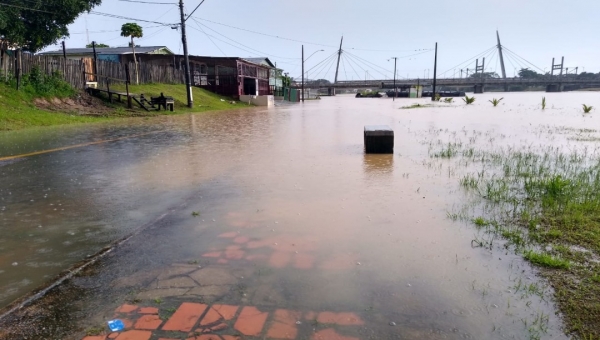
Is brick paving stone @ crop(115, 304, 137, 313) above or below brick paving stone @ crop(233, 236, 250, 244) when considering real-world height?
below

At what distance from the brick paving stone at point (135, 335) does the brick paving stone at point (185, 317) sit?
11 cm

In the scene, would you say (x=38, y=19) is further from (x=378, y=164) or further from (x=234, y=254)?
(x=234, y=254)

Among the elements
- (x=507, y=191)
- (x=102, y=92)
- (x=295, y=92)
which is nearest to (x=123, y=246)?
(x=507, y=191)

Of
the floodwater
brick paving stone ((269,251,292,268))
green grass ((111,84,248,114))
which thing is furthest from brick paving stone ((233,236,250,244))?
green grass ((111,84,248,114))

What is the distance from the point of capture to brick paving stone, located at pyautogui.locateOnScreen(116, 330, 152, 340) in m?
2.46

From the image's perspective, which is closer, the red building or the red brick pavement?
the red brick pavement

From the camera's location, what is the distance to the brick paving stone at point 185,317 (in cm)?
257

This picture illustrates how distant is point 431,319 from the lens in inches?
104

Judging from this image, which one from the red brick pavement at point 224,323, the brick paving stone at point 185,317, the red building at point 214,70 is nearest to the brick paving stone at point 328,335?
the red brick pavement at point 224,323

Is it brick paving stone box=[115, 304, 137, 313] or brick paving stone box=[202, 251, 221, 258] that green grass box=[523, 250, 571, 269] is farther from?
brick paving stone box=[115, 304, 137, 313]

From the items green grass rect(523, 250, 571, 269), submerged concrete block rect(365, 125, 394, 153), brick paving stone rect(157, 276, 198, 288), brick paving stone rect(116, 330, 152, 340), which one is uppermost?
submerged concrete block rect(365, 125, 394, 153)

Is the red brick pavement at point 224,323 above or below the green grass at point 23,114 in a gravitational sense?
below

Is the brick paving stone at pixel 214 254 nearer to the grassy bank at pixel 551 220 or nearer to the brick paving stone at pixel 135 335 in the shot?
the brick paving stone at pixel 135 335

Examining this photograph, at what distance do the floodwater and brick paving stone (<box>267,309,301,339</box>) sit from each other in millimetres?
85
